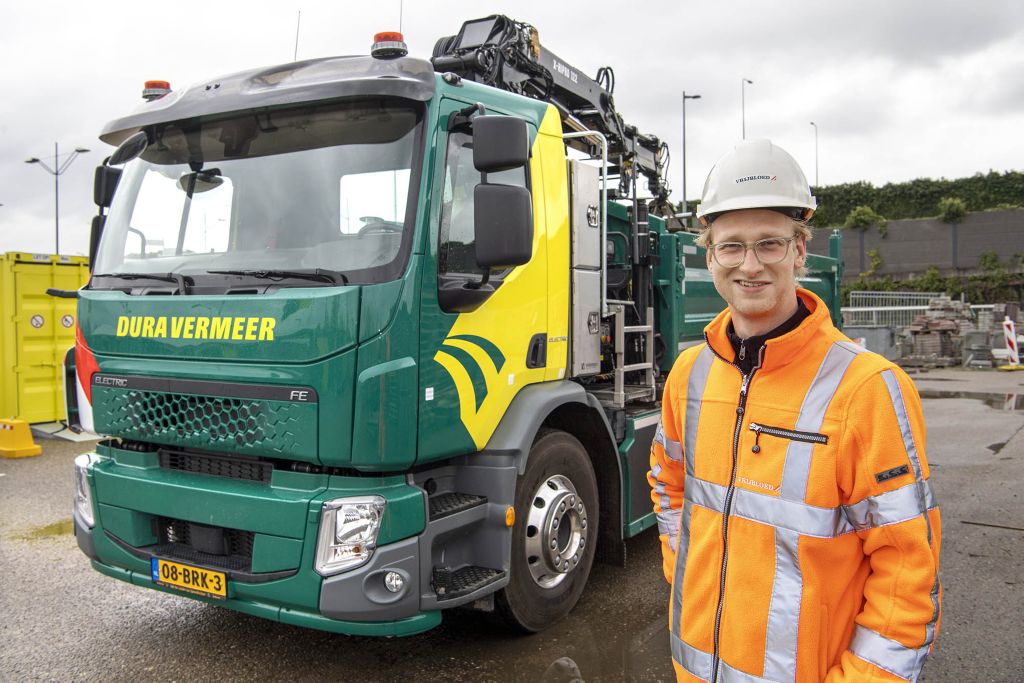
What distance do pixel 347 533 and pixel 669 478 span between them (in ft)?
4.89

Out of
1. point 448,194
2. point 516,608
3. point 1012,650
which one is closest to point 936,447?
point 1012,650

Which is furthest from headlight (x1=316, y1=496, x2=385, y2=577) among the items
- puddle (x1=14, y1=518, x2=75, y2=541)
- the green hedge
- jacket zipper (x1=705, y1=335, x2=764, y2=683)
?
the green hedge

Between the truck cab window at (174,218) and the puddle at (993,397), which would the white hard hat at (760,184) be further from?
the puddle at (993,397)

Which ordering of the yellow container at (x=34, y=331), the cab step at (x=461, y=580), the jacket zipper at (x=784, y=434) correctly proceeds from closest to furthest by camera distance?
1. the jacket zipper at (x=784, y=434)
2. the cab step at (x=461, y=580)
3. the yellow container at (x=34, y=331)

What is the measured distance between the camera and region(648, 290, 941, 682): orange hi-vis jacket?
1.57 meters

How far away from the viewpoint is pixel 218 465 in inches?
139

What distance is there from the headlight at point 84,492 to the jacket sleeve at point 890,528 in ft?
11.4

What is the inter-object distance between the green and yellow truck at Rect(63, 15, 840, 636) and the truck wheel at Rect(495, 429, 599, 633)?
0.02 metres

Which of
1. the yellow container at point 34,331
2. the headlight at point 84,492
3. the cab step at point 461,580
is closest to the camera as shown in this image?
the cab step at point 461,580

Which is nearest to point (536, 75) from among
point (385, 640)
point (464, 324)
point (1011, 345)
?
point (464, 324)

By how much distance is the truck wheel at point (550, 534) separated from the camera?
12.6ft

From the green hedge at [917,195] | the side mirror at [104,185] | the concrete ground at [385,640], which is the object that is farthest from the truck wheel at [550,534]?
the green hedge at [917,195]

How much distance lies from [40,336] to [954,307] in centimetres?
2237

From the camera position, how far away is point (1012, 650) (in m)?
3.90
